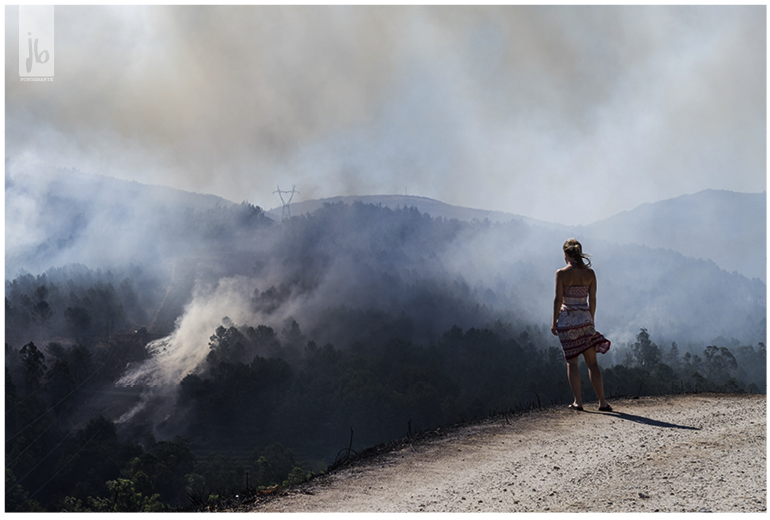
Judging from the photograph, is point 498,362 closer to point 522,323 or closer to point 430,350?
point 430,350

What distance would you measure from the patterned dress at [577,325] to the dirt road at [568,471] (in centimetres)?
111

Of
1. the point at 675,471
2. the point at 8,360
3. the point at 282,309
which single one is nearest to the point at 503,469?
the point at 675,471

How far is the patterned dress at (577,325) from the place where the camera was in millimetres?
8750

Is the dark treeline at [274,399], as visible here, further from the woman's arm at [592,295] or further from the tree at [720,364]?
the woman's arm at [592,295]

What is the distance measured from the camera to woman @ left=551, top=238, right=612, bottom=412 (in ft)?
28.4

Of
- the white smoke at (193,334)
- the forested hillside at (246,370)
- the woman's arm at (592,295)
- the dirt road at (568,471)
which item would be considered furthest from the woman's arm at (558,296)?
the white smoke at (193,334)

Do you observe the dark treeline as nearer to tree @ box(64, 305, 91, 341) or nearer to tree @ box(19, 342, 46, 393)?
tree @ box(19, 342, 46, 393)

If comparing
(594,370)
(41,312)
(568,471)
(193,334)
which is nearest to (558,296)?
(594,370)

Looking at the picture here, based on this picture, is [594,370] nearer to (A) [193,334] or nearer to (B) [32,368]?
(B) [32,368]

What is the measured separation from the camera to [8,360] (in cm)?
13200

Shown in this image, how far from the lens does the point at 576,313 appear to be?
8.85 m

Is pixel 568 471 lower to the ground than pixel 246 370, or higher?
higher

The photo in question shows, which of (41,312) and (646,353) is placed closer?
(646,353)

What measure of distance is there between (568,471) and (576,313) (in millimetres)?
3221
